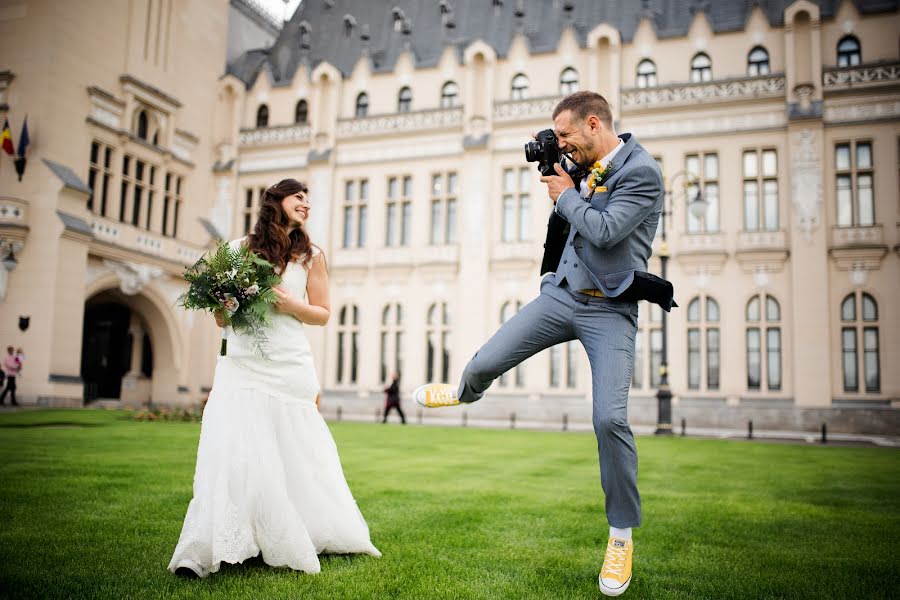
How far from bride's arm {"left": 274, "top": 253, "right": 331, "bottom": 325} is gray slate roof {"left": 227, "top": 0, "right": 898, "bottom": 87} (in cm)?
2869

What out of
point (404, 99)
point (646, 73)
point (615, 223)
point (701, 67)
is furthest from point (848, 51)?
point (615, 223)

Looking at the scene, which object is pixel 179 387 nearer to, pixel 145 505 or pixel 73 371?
pixel 73 371

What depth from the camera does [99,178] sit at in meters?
27.8

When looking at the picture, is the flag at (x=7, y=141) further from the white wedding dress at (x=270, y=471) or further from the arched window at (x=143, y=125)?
the white wedding dress at (x=270, y=471)

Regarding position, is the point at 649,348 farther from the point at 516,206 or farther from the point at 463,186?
the point at 463,186

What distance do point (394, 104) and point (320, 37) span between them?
719cm

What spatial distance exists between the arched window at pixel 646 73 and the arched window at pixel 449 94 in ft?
26.1

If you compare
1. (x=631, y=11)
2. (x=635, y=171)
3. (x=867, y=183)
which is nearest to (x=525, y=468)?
(x=635, y=171)

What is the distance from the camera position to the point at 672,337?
27609 millimetres

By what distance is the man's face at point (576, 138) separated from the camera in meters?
4.24

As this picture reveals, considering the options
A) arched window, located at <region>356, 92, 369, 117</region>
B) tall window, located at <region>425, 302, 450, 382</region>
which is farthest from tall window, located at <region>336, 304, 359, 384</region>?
arched window, located at <region>356, 92, 369, 117</region>

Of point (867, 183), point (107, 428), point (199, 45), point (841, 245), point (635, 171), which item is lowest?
point (107, 428)

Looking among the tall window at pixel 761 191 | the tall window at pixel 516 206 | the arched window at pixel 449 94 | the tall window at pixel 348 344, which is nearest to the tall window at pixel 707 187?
the tall window at pixel 761 191

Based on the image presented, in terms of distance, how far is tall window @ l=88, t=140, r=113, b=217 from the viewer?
27619 mm
